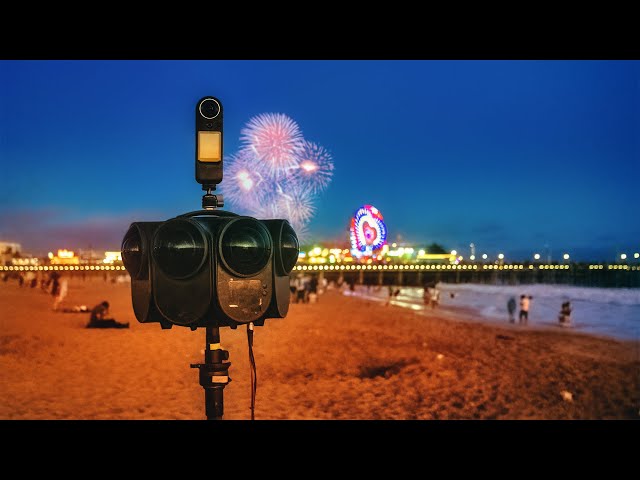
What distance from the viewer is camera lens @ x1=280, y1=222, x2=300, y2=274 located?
5.85 feet

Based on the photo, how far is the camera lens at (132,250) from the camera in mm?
1722

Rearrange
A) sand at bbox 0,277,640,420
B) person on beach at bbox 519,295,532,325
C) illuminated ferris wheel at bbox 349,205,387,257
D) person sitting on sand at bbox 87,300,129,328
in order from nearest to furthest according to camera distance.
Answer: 1. sand at bbox 0,277,640,420
2. person sitting on sand at bbox 87,300,129,328
3. person on beach at bbox 519,295,532,325
4. illuminated ferris wheel at bbox 349,205,387,257

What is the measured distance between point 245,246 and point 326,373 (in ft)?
20.8

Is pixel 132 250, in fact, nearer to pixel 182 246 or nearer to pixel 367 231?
pixel 182 246

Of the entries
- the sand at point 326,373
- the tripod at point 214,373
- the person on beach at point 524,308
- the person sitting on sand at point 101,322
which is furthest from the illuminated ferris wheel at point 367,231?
the tripod at point 214,373

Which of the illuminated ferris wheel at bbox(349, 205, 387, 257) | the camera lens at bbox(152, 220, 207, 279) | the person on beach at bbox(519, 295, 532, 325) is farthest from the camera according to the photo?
the illuminated ferris wheel at bbox(349, 205, 387, 257)

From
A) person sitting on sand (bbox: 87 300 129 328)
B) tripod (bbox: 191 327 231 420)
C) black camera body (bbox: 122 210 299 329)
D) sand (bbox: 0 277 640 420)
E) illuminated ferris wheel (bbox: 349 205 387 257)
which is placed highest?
illuminated ferris wheel (bbox: 349 205 387 257)

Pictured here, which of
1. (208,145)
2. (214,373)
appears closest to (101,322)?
(214,373)

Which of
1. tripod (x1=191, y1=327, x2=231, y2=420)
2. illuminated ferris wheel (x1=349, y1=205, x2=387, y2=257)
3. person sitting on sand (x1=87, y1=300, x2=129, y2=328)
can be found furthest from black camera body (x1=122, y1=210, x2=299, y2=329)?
illuminated ferris wheel (x1=349, y1=205, x2=387, y2=257)

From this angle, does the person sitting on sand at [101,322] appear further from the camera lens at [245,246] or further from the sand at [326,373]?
the camera lens at [245,246]

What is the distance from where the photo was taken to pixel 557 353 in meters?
10.4

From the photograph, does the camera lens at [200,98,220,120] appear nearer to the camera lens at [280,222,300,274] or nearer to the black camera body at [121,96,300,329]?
the black camera body at [121,96,300,329]
